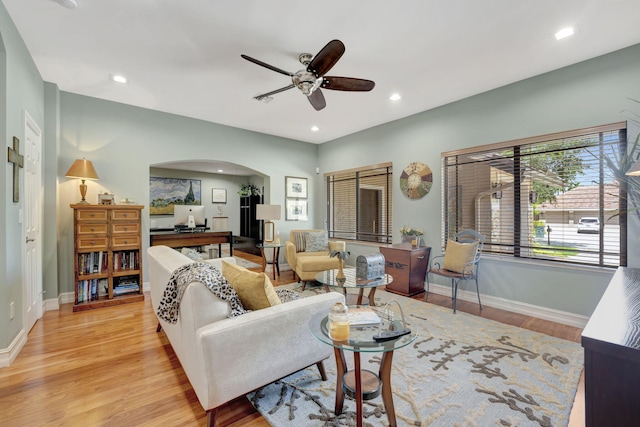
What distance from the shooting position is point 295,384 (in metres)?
2.01

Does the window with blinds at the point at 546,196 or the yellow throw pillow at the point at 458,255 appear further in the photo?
the yellow throw pillow at the point at 458,255

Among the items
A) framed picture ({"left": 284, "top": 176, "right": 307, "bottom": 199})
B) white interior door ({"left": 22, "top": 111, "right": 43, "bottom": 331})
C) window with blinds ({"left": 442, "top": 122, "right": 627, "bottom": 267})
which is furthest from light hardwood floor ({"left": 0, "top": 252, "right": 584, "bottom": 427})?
framed picture ({"left": 284, "top": 176, "right": 307, "bottom": 199})

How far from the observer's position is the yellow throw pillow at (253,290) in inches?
69.2

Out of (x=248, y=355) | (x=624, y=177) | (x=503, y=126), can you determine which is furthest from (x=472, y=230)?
(x=248, y=355)

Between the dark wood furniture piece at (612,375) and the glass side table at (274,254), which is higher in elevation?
the dark wood furniture piece at (612,375)

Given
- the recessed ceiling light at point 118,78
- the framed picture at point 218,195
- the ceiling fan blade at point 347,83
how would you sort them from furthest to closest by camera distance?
the framed picture at point 218,195, the recessed ceiling light at point 118,78, the ceiling fan blade at point 347,83

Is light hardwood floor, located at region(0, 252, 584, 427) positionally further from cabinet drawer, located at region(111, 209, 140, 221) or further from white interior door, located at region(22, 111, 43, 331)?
cabinet drawer, located at region(111, 209, 140, 221)

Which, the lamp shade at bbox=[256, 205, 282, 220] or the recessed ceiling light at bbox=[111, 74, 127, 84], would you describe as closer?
the recessed ceiling light at bbox=[111, 74, 127, 84]

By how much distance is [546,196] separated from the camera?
129 inches

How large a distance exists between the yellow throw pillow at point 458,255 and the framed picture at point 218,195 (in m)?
7.22

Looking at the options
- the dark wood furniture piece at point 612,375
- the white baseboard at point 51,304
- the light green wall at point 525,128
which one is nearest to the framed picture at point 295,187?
the light green wall at point 525,128

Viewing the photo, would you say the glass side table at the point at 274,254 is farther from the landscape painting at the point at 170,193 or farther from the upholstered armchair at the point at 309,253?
the landscape painting at the point at 170,193

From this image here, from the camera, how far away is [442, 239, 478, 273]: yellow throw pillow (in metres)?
3.52

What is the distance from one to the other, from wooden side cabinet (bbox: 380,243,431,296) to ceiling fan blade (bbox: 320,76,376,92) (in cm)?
237
